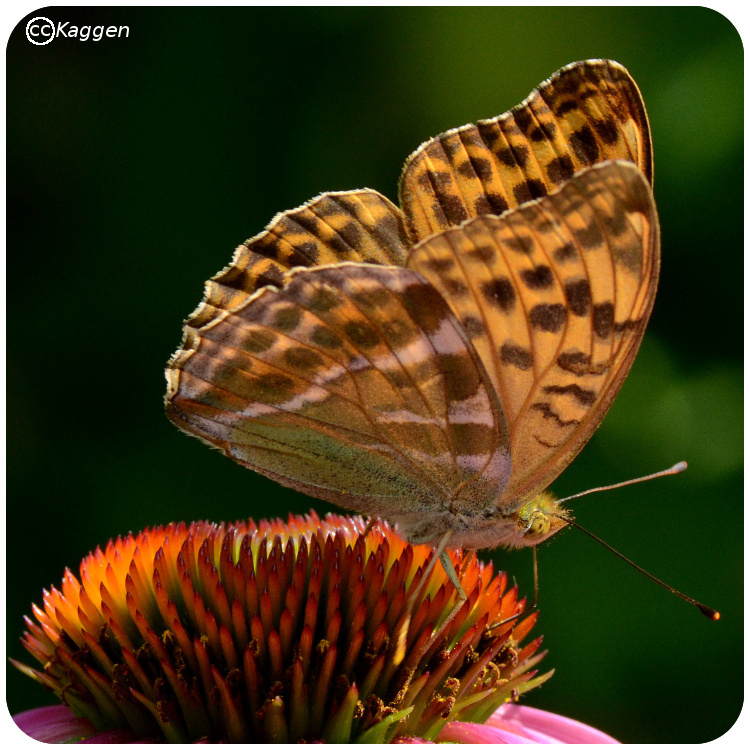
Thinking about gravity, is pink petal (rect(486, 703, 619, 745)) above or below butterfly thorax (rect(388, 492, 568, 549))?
below

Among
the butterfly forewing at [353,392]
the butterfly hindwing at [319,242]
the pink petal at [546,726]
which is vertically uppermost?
the butterfly hindwing at [319,242]

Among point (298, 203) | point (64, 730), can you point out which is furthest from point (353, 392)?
point (298, 203)

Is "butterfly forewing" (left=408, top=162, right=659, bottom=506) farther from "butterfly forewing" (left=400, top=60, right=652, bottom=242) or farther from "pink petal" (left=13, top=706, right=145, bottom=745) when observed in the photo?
"pink petal" (left=13, top=706, right=145, bottom=745)

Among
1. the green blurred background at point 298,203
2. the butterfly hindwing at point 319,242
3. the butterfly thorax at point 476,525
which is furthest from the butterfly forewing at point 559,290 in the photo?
the green blurred background at point 298,203

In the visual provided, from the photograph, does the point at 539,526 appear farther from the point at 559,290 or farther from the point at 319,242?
the point at 319,242

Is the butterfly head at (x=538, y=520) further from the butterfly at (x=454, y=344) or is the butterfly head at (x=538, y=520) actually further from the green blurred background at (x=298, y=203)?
the green blurred background at (x=298, y=203)

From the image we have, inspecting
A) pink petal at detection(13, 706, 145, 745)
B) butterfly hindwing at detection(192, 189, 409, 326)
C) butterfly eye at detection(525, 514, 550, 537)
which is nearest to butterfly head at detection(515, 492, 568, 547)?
butterfly eye at detection(525, 514, 550, 537)

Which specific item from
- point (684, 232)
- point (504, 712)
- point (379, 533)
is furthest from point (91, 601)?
point (684, 232)
